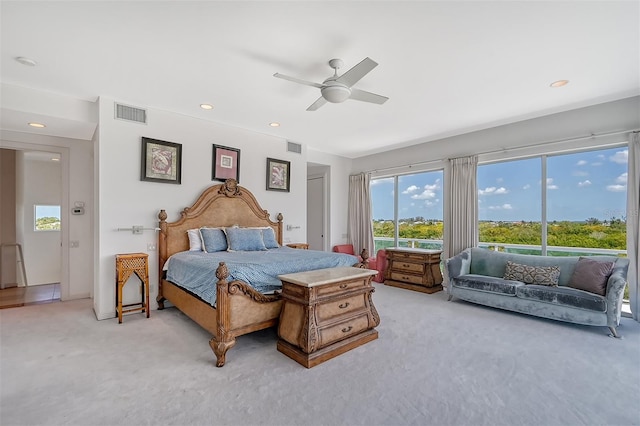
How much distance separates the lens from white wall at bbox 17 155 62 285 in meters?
6.55

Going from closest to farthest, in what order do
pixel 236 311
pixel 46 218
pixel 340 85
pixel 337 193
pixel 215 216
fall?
pixel 236 311 < pixel 340 85 < pixel 215 216 < pixel 46 218 < pixel 337 193

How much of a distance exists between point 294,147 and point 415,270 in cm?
328

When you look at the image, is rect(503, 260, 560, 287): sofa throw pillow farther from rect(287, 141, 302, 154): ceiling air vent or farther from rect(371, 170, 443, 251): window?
rect(287, 141, 302, 154): ceiling air vent

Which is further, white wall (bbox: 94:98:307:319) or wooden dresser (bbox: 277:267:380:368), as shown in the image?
white wall (bbox: 94:98:307:319)

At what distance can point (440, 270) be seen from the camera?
18.4 ft

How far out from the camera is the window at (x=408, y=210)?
239 inches

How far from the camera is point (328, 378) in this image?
2363mm

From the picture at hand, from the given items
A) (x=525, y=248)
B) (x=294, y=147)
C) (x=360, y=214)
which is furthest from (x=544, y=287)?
(x=294, y=147)

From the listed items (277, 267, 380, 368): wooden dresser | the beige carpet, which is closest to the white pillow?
the beige carpet

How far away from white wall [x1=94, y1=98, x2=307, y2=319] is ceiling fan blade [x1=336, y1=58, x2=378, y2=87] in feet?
9.14

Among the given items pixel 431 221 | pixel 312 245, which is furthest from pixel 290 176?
pixel 431 221

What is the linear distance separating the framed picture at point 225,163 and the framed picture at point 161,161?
0.54 metres

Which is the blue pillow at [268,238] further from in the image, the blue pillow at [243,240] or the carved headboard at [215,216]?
the carved headboard at [215,216]

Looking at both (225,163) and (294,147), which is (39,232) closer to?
(225,163)
